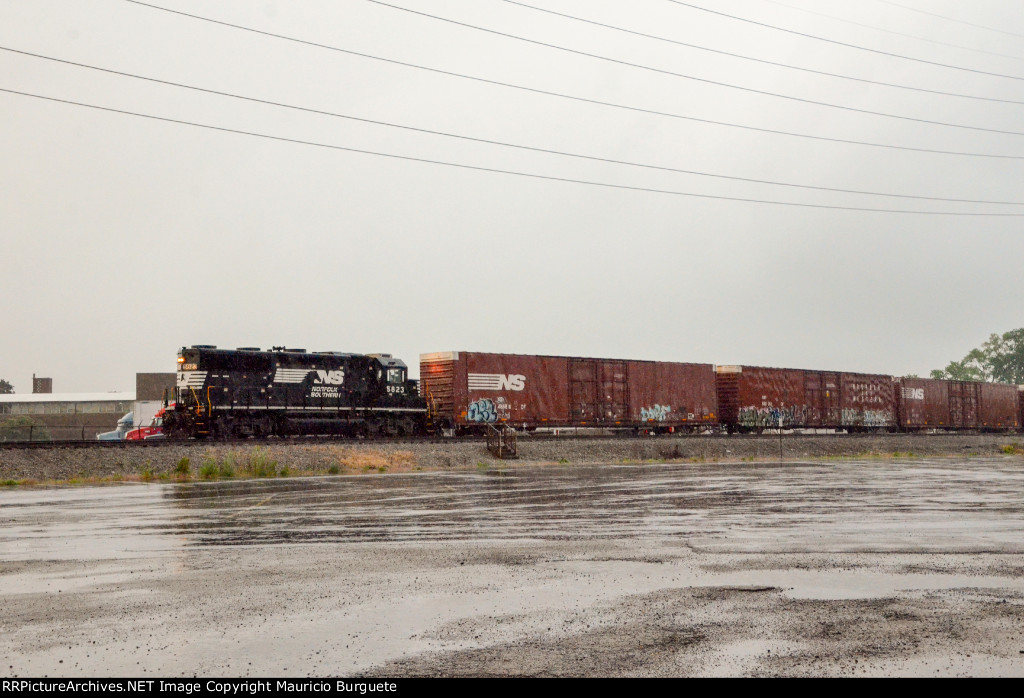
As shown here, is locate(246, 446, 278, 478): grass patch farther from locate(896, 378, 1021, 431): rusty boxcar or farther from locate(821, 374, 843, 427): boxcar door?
locate(896, 378, 1021, 431): rusty boxcar

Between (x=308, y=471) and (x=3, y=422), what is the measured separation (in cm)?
7287

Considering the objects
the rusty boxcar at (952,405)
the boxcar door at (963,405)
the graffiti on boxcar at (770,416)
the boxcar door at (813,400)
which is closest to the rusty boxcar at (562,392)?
the graffiti on boxcar at (770,416)

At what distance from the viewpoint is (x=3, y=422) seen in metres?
88.7

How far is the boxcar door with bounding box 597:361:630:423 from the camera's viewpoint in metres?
43.3

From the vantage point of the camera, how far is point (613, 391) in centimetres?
4388

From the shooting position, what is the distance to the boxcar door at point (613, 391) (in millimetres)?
43312

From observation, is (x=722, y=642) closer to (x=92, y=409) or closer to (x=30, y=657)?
(x=30, y=657)

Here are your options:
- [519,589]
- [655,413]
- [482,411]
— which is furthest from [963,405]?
[519,589]

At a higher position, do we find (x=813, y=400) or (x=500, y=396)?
(x=500, y=396)

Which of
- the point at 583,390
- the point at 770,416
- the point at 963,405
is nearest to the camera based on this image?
the point at 583,390

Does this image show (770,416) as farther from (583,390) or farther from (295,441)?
(295,441)

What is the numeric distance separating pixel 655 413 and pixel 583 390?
4.59 meters

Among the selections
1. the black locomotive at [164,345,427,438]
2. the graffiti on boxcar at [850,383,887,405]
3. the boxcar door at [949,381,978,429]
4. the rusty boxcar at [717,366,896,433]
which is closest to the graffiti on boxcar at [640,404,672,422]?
the rusty boxcar at [717,366,896,433]

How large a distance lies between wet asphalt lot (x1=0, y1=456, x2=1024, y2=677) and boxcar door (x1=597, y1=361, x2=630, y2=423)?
2629 centimetres
